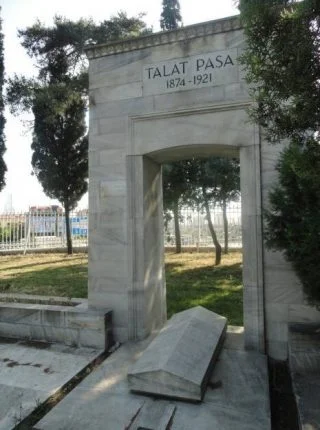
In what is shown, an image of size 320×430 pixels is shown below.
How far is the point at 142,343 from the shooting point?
4.62 m


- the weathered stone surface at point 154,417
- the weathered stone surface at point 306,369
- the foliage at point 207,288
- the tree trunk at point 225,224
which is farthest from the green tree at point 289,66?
the tree trunk at point 225,224

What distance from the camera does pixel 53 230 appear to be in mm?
16266

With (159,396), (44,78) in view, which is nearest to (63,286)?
(159,396)

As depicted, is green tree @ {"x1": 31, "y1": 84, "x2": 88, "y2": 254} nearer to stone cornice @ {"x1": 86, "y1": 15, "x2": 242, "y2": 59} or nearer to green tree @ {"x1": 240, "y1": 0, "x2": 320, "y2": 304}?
stone cornice @ {"x1": 86, "y1": 15, "x2": 242, "y2": 59}

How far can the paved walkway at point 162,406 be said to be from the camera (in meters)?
2.86

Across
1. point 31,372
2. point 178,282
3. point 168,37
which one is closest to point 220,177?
point 178,282

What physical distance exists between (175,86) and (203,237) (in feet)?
37.2

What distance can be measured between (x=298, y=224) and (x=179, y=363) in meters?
1.81

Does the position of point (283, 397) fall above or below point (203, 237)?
below

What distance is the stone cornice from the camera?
444cm

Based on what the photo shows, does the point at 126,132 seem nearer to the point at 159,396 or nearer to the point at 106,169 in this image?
the point at 106,169

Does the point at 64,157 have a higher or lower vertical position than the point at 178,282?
higher

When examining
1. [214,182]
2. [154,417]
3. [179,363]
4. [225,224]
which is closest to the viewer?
[154,417]

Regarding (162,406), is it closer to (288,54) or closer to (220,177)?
(288,54)
